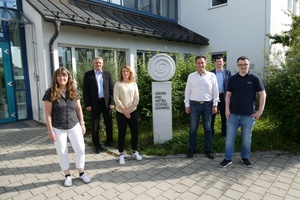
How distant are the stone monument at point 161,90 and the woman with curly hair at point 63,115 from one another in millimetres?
1903

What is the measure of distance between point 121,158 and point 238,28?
367 inches

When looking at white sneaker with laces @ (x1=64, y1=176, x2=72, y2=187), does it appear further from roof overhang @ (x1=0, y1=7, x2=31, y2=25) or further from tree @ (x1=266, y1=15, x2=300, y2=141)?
roof overhang @ (x1=0, y1=7, x2=31, y2=25)

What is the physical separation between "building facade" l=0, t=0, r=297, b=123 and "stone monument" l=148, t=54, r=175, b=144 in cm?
181

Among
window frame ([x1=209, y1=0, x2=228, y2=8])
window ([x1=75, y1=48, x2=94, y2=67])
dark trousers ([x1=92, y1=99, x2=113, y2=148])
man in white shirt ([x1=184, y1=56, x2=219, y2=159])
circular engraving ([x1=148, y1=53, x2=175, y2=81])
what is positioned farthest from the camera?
window frame ([x1=209, y1=0, x2=228, y2=8])

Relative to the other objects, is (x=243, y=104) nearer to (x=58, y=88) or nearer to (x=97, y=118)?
(x=97, y=118)

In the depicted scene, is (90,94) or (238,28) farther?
(238,28)

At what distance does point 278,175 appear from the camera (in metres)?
3.55

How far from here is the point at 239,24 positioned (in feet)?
35.4

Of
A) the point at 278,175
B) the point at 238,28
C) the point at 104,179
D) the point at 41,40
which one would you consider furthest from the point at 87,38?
the point at 238,28

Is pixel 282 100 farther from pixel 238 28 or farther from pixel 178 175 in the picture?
pixel 238 28

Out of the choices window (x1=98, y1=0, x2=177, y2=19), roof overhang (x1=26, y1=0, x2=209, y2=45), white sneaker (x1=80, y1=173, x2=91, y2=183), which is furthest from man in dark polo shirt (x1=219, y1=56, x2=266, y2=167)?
window (x1=98, y1=0, x2=177, y2=19)

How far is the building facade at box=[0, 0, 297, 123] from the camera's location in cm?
652

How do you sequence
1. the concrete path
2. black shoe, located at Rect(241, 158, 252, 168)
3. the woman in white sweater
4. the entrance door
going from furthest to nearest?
1. the entrance door
2. the woman in white sweater
3. black shoe, located at Rect(241, 158, 252, 168)
4. the concrete path

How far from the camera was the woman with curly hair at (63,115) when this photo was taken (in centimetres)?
311
